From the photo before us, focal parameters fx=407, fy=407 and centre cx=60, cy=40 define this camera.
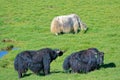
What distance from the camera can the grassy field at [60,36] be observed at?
1750 cm

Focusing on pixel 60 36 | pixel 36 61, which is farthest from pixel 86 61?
pixel 60 36

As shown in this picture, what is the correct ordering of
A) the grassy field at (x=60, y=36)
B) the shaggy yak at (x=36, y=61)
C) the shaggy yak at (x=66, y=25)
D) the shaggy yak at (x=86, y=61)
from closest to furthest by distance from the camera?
the shaggy yak at (x=86, y=61) < the shaggy yak at (x=36, y=61) < the grassy field at (x=60, y=36) < the shaggy yak at (x=66, y=25)

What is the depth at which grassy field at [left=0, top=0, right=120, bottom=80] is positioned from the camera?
17503mm

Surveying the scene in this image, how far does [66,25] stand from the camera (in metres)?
28.1

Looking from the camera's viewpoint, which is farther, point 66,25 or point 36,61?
point 66,25

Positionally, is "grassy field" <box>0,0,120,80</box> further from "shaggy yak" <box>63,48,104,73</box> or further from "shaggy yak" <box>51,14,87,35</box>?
"shaggy yak" <box>51,14,87,35</box>

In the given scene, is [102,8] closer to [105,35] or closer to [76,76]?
[105,35]

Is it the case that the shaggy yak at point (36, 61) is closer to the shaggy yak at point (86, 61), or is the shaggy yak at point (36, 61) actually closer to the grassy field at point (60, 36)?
the grassy field at point (60, 36)

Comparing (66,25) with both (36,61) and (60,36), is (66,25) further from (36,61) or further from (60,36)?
(36,61)

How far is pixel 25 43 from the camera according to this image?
25516 millimetres

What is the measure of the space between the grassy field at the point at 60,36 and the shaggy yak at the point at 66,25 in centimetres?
55

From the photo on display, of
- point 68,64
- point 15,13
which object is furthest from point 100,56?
point 15,13

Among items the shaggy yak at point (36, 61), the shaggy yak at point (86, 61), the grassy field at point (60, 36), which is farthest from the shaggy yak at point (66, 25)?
the shaggy yak at point (86, 61)

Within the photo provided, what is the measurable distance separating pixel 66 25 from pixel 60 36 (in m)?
1.97
